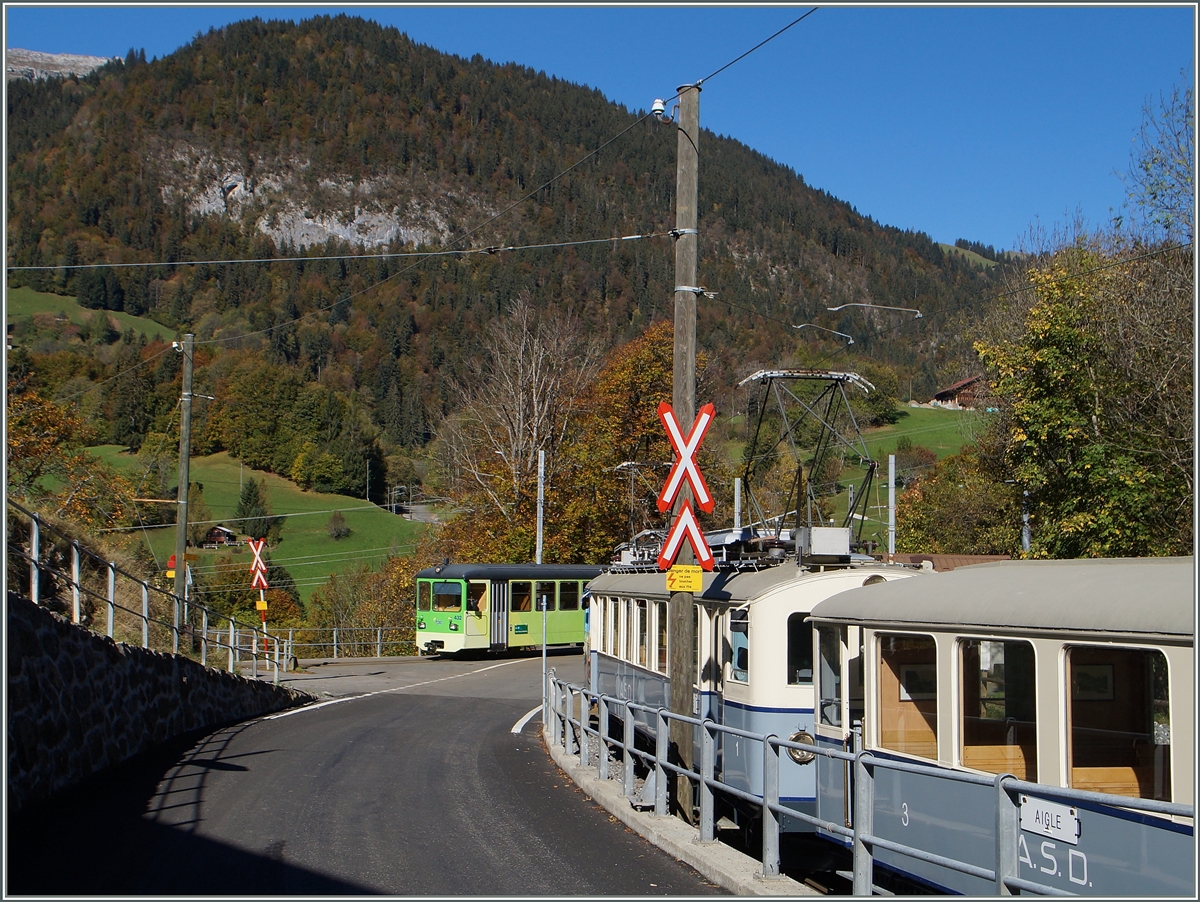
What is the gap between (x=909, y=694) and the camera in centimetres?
871

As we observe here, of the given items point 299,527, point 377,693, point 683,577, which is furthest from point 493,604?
point 299,527

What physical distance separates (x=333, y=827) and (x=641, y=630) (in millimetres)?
7511

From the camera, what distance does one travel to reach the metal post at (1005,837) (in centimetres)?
554

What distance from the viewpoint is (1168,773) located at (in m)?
6.41

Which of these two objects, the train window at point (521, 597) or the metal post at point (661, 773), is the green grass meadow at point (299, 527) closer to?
the train window at point (521, 597)

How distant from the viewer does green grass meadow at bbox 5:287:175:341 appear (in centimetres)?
15109

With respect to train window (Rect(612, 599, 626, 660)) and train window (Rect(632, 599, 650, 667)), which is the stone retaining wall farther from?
train window (Rect(632, 599, 650, 667))

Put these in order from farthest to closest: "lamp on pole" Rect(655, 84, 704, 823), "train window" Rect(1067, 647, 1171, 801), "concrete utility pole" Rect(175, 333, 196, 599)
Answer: "concrete utility pole" Rect(175, 333, 196, 599)
"lamp on pole" Rect(655, 84, 704, 823)
"train window" Rect(1067, 647, 1171, 801)

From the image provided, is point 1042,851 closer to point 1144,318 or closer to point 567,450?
point 1144,318

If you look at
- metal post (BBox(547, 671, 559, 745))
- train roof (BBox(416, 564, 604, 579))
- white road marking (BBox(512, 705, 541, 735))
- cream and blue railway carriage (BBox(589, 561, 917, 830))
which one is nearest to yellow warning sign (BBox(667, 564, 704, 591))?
cream and blue railway carriage (BBox(589, 561, 917, 830))

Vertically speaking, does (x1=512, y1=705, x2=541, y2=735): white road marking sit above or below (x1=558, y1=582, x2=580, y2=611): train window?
below

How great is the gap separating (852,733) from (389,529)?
316 feet

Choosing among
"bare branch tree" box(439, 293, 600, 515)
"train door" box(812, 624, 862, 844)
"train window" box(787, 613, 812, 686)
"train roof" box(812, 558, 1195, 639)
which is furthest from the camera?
"bare branch tree" box(439, 293, 600, 515)

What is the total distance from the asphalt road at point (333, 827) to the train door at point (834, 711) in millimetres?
1762
